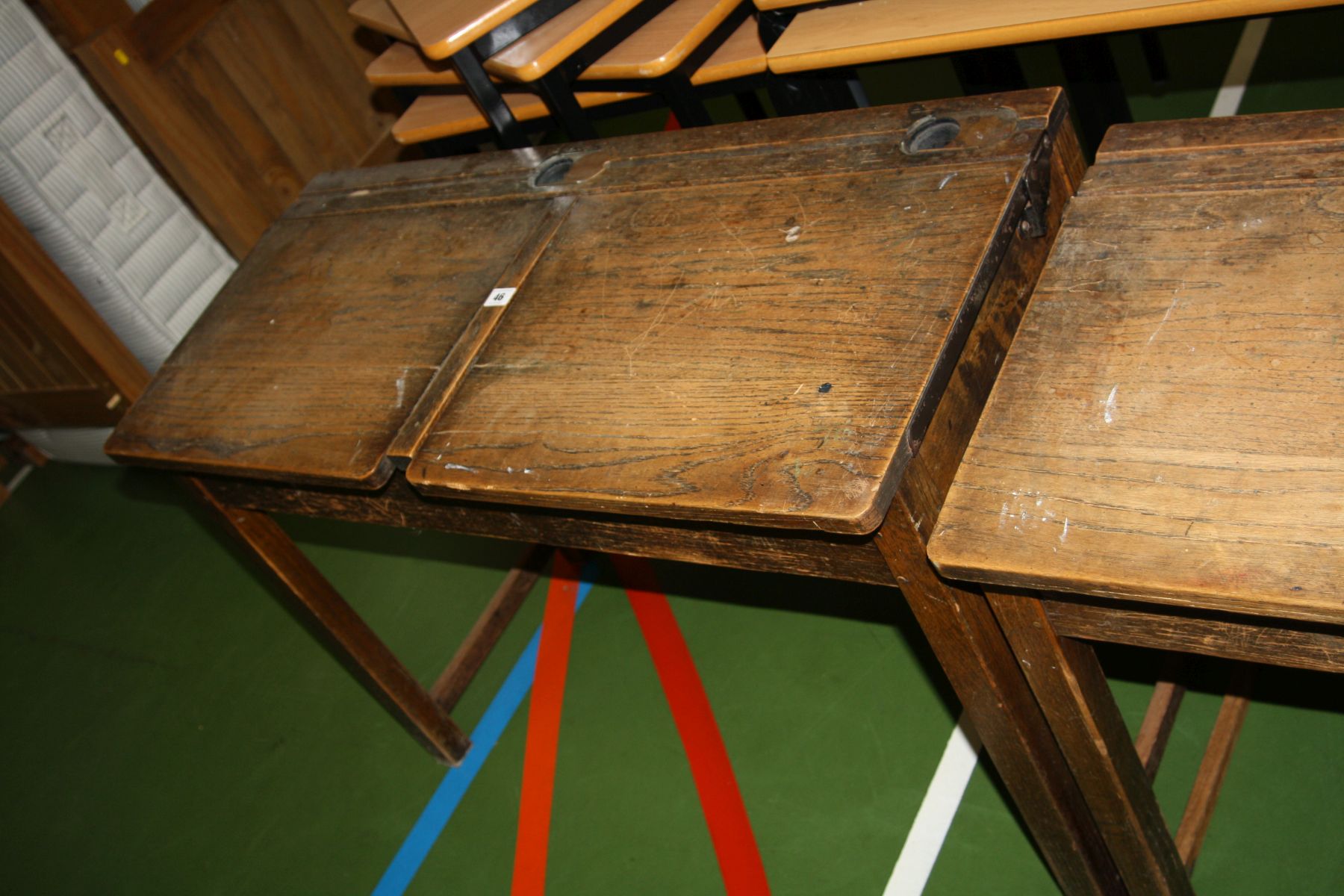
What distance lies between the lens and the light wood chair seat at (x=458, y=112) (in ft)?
8.46

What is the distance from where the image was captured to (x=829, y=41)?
6.67ft

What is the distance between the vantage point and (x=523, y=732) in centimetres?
253

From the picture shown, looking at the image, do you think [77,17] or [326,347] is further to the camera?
[77,17]

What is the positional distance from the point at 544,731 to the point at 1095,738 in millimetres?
1476

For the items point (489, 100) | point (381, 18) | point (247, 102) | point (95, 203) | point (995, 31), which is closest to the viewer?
point (995, 31)

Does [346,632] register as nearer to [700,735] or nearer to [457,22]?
[700,735]

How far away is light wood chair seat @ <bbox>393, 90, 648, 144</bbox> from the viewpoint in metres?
2.58

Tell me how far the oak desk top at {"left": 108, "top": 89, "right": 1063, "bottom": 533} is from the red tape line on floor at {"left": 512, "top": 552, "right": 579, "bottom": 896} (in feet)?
3.26

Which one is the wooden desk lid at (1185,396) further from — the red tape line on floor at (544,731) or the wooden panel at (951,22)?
the red tape line on floor at (544,731)

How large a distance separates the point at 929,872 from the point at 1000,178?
3.81ft

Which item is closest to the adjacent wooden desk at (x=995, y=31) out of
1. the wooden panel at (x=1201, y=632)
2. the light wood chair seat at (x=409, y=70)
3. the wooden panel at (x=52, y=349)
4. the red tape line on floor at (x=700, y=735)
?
the light wood chair seat at (x=409, y=70)

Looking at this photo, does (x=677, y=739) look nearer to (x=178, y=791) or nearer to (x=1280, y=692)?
(x=1280, y=692)

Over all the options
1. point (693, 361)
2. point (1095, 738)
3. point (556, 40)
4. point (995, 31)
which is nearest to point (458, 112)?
point (556, 40)

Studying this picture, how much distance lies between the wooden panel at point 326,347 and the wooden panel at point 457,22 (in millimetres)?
358
